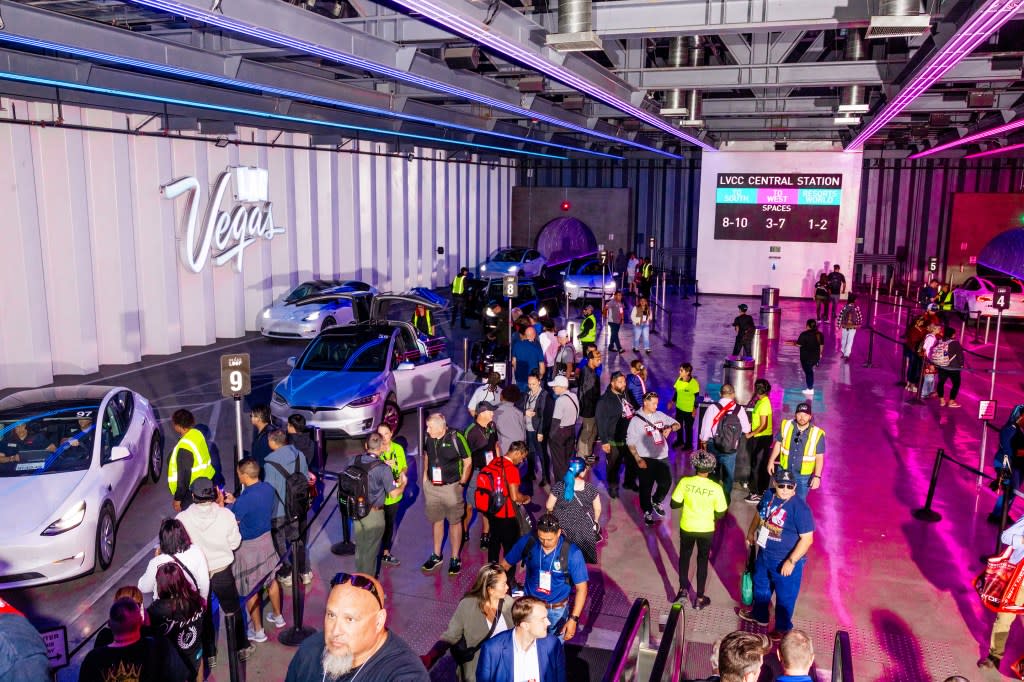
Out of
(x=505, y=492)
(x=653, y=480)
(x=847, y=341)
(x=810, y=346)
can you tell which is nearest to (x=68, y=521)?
(x=505, y=492)

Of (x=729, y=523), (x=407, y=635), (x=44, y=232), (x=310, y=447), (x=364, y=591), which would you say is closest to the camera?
(x=364, y=591)

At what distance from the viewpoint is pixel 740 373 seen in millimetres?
14344

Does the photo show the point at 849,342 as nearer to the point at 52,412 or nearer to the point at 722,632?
the point at 722,632

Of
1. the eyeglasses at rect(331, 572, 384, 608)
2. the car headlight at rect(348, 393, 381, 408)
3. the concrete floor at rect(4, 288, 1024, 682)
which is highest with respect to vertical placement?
the eyeglasses at rect(331, 572, 384, 608)

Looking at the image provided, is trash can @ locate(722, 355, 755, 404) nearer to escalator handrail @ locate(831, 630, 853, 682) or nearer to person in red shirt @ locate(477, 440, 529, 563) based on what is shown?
person in red shirt @ locate(477, 440, 529, 563)

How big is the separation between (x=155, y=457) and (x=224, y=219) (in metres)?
11.2

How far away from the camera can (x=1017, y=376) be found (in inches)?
728

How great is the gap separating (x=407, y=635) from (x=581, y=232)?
3867 centimetres

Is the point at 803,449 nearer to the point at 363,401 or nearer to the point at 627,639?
the point at 627,639

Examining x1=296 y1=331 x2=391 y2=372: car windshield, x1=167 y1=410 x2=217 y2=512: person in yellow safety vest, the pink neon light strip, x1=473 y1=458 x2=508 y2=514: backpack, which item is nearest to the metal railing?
x1=473 y1=458 x2=508 y2=514: backpack

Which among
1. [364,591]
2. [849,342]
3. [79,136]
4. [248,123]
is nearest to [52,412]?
[364,591]

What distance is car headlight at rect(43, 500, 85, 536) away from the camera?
7.68 metres

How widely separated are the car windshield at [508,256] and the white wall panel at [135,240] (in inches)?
230

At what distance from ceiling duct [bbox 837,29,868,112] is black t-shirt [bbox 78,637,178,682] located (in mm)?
12305
